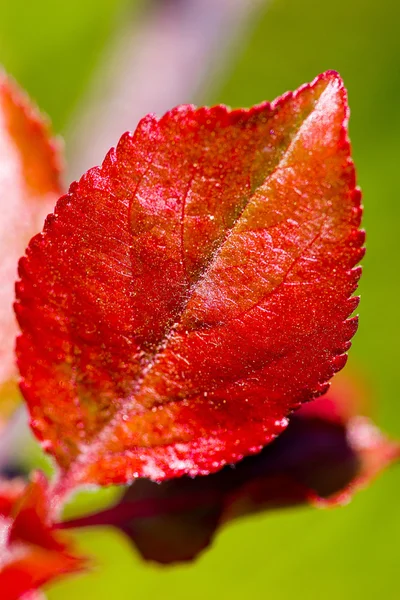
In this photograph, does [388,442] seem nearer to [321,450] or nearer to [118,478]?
[321,450]

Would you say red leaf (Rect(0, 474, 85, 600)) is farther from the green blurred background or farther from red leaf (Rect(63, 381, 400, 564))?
the green blurred background

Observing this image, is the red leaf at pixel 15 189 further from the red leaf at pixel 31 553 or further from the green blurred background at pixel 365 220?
the green blurred background at pixel 365 220

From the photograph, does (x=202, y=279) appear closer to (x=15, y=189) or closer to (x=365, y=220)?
(x=15, y=189)

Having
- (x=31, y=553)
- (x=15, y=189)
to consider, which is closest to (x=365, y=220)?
(x=15, y=189)

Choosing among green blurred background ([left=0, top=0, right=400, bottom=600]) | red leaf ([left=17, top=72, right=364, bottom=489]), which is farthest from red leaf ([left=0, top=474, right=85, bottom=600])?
green blurred background ([left=0, top=0, right=400, bottom=600])

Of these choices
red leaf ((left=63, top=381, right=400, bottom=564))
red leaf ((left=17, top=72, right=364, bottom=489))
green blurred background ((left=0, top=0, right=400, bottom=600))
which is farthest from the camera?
green blurred background ((left=0, top=0, right=400, bottom=600))

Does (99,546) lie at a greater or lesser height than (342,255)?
lesser

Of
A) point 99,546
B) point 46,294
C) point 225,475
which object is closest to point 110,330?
point 46,294
